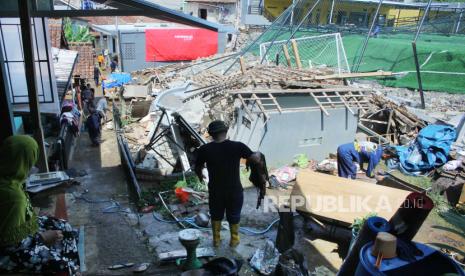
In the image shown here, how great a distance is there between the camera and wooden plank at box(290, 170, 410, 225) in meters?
5.48

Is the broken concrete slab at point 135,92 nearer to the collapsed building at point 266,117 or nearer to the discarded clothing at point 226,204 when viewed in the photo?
the collapsed building at point 266,117

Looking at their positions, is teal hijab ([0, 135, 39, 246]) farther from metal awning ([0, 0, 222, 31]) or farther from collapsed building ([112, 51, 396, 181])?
collapsed building ([112, 51, 396, 181])

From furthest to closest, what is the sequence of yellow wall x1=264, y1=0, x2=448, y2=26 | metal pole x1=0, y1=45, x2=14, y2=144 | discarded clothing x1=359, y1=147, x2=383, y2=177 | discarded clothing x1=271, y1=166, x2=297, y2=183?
yellow wall x1=264, y1=0, x2=448, y2=26, discarded clothing x1=271, y1=166, x2=297, y2=183, discarded clothing x1=359, y1=147, x2=383, y2=177, metal pole x1=0, y1=45, x2=14, y2=144

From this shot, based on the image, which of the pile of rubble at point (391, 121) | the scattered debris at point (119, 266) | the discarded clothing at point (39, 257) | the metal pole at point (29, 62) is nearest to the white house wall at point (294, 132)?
the pile of rubble at point (391, 121)

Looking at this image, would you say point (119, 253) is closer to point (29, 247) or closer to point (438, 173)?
point (29, 247)

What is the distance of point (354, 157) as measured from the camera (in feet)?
26.9

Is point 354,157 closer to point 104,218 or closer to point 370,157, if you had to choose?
point 370,157

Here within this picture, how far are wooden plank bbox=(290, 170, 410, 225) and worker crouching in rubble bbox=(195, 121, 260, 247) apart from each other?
136cm

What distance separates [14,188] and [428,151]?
10.1 meters

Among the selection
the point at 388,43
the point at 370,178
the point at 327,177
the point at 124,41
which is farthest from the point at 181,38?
the point at 327,177

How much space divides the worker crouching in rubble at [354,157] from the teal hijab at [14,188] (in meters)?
6.67

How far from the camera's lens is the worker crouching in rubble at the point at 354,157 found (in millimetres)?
8047

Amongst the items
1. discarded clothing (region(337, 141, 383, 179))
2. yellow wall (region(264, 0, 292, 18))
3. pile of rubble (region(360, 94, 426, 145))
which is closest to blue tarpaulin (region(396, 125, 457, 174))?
pile of rubble (region(360, 94, 426, 145))

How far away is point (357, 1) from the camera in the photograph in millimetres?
27406
